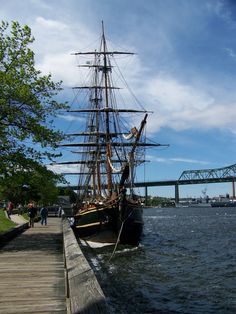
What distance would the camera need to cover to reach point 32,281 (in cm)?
1042

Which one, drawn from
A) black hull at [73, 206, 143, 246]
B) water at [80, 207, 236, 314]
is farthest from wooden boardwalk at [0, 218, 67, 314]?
black hull at [73, 206, 143, 246]

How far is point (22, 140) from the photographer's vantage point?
65.0 feet

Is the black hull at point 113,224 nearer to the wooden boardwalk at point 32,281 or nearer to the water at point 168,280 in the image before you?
the water at point 168,280

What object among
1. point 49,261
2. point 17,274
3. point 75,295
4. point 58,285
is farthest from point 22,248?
point 75,295

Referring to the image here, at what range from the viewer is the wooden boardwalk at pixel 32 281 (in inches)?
320

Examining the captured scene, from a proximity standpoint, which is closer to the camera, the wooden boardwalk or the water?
the wooden boardwalk

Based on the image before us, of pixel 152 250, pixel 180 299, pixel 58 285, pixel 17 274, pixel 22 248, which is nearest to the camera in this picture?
pixel 58 285

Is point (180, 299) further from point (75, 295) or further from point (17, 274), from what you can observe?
point (75, 295)

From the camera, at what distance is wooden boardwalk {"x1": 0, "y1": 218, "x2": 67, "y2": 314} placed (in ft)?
26.7

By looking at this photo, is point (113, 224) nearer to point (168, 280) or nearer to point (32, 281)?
point (168, 280)

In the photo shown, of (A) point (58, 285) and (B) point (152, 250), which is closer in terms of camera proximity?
(A) point (58, 285)

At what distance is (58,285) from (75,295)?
9.92 feet

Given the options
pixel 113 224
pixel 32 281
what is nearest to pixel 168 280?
pixel 32 281

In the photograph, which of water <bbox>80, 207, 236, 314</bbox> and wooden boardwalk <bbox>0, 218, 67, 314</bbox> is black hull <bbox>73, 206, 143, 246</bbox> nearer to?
water <bbox>80, 207, 236, 314</bbox>
